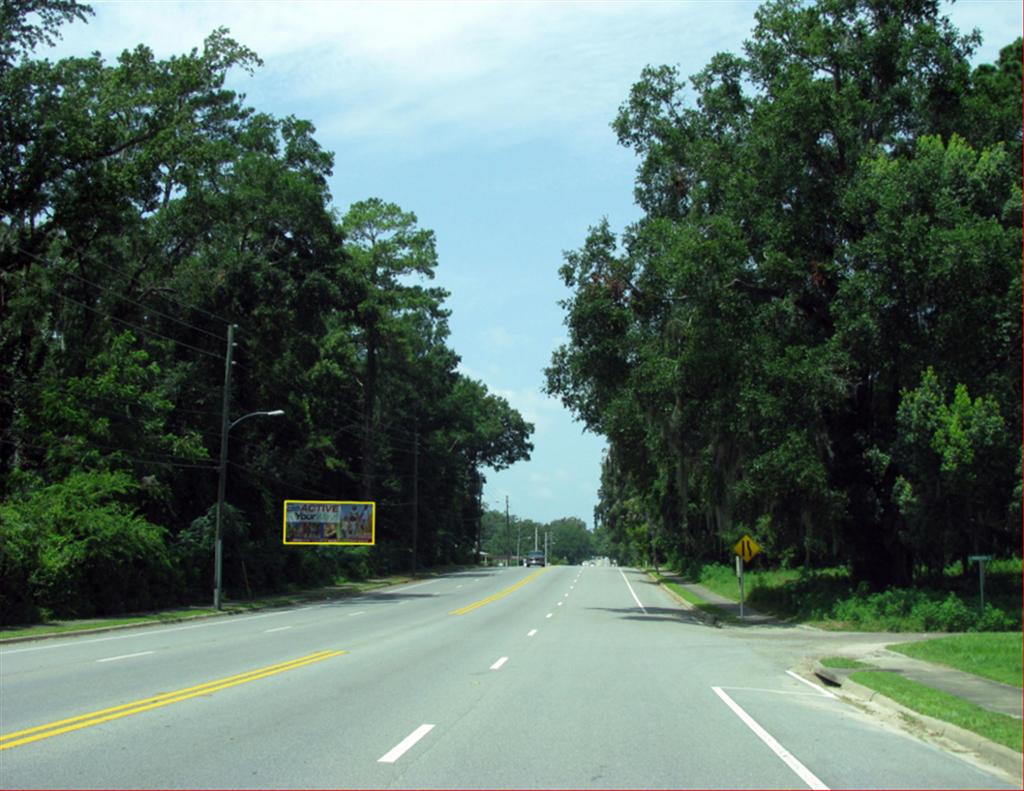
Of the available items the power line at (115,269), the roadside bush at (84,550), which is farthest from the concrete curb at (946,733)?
the power line at (115,269)

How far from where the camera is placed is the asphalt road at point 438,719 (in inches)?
326

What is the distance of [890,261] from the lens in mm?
25391

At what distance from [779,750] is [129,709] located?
7565 mm

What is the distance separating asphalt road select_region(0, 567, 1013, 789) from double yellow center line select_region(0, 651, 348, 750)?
5 cm

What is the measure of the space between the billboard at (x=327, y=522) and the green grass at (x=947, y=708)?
1622 inches

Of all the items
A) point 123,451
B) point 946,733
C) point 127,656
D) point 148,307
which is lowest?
point 127,656

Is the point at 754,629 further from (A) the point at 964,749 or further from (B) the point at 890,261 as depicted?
(A) the point at 964,749

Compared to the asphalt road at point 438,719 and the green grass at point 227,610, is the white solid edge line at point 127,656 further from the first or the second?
the green grass at point 227,610

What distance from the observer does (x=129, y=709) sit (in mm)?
11766

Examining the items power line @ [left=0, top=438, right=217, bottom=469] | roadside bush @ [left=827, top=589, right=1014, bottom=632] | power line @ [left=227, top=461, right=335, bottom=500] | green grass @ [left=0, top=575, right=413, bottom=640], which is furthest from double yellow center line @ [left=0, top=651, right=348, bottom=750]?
power line @ [left=227, top=461, right=335, bottom=500]

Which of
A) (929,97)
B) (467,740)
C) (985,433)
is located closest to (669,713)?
(467,740)

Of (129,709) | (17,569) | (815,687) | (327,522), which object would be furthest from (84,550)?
(327,522)

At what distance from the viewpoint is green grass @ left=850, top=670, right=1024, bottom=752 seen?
980cm

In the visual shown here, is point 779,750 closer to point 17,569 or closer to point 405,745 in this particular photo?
point 405,745
